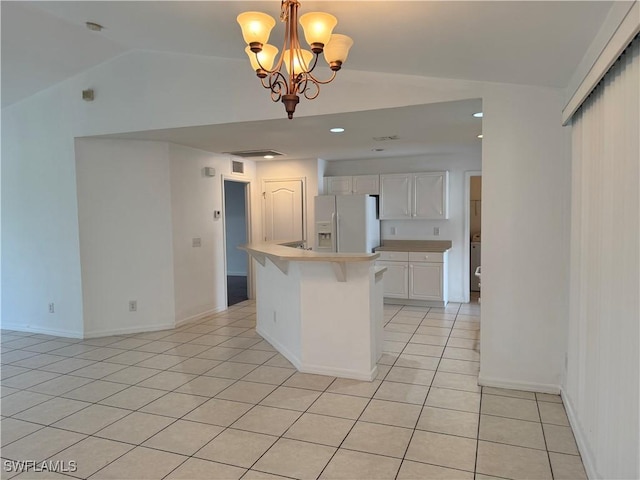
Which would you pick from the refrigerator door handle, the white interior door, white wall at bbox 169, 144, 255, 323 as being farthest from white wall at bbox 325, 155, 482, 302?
white wall at bbox 169, 144, 255, 323

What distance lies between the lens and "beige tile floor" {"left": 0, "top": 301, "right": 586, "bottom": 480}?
2.30 m

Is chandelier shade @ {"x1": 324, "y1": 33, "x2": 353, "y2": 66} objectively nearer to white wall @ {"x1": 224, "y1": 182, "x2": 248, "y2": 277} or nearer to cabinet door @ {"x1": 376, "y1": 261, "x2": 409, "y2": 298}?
cabinet door @ {"x1": 376, "y1": 261, "x2": 409, "y2": 298}

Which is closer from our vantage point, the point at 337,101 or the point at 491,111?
the point at 491,111

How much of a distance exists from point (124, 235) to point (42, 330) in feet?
5.12

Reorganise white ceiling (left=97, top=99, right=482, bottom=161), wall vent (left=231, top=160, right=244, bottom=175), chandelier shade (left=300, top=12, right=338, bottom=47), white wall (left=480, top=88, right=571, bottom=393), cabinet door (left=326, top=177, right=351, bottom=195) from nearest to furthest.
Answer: chandelier shade (left=300, top=12, right=338, bottom=47), white wall (left=480, top=88, right=571, bottom=393), white ceiling (left=97, top=99, right=482, bottom=161), wall vent (left=231, top=160, right=244, bottom=175), cabinet door (left=326, top=177, right=351, bottom=195)

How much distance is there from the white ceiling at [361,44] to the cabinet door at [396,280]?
181 cm

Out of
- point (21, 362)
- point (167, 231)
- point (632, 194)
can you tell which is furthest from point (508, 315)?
point (21, 362)

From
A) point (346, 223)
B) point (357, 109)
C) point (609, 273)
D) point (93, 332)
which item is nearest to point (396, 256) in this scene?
point (346, 223)

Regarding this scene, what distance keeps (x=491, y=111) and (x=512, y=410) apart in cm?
217

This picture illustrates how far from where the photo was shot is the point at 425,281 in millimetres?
6023

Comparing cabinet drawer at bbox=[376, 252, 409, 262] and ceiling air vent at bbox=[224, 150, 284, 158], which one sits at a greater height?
ceiling air vent at bbox=[224, 150, 284, 158]

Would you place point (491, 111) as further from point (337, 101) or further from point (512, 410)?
point (512, 410)

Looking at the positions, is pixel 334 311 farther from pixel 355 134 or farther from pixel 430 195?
pixel 430 195

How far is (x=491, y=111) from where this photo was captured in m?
3.17
